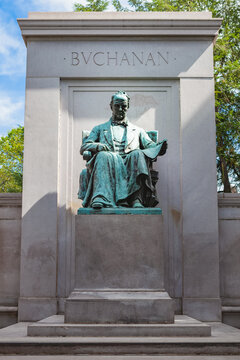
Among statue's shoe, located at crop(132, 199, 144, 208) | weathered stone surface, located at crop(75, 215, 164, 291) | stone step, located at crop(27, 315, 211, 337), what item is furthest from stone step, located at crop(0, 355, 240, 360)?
statue's shoe, located at crop(132, 199, 144, 208)

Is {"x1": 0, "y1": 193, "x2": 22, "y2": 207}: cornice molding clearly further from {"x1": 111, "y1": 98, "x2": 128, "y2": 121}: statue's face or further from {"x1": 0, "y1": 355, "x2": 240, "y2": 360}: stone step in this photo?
{"x1": 0, "y1": 355, "x2": 240, "y2": 360}: stone step

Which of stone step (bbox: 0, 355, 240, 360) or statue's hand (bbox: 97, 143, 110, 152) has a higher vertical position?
statue's hand (bbox: 97, 143, 110, 152)

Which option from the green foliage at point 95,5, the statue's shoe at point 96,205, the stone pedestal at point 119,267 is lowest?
the stone pedestal at point 119,267

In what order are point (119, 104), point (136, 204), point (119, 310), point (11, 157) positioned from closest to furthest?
point (119, 310) → point (136, 204) → point (119, 104) → point (11, 157)

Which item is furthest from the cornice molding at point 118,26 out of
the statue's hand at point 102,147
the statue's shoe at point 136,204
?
the statue's shoe at point 136,204

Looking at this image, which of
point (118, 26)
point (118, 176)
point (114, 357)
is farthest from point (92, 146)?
point (114, 357)

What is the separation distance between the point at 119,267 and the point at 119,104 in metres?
2.60

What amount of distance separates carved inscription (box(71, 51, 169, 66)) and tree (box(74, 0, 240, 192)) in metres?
7.53

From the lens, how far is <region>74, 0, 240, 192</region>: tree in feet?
56.5

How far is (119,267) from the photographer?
6.75 metres

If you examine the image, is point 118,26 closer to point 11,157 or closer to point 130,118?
point 130,118

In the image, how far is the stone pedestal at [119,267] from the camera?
6348 mm

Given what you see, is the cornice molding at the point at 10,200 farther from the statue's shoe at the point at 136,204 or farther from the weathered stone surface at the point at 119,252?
the statue's shoe at the point at 136,204

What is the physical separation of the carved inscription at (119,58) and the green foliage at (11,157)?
18.2m
